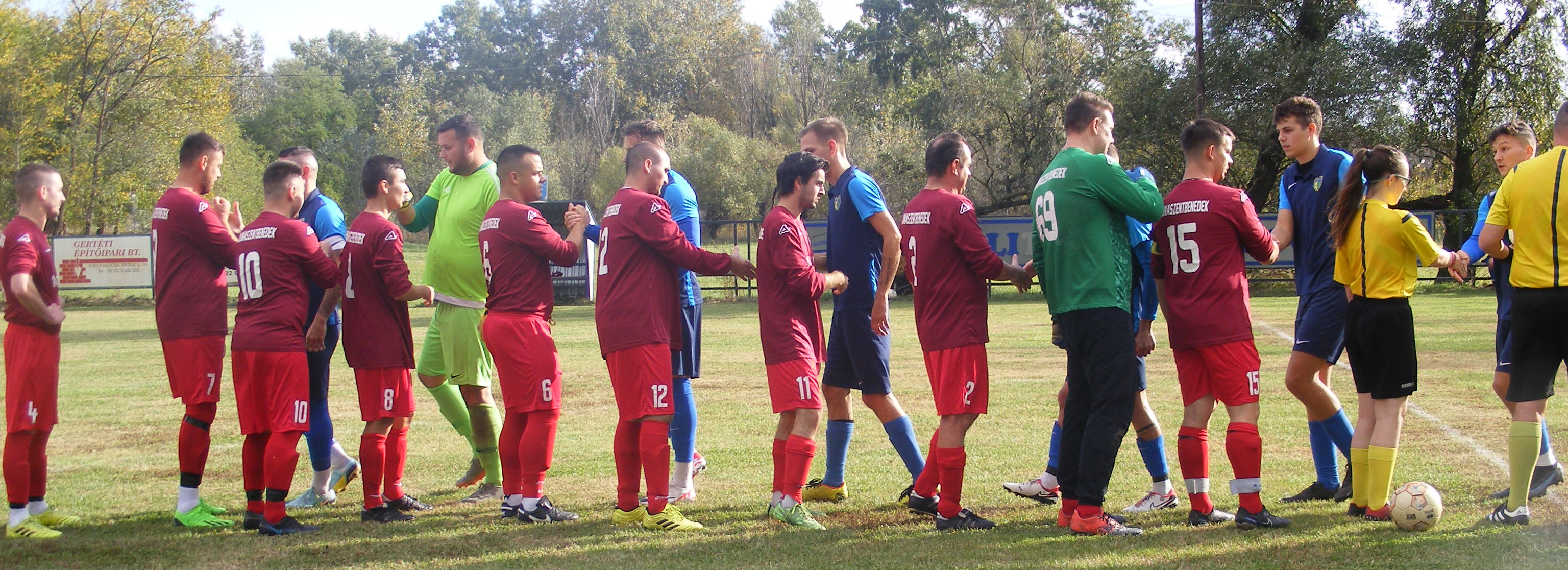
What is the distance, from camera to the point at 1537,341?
500cm

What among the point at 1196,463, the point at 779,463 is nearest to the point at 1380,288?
the point at 1196,463

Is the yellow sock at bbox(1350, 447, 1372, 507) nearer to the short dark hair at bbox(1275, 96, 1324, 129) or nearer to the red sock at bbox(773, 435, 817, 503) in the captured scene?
the short dark hair at bbox(1275, 96, 1324, 129)

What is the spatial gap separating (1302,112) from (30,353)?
6586 mm

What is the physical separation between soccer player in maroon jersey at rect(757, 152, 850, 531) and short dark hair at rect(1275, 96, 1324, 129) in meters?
2.44

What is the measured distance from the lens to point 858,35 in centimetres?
5516

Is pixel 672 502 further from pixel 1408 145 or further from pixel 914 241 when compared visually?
pixel 1408 145

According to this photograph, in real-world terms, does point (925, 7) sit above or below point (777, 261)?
above

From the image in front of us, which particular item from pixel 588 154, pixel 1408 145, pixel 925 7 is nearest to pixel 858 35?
pixel 925 7

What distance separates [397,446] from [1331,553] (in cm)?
460

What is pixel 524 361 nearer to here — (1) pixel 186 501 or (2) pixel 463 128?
(2) pixel 463 128

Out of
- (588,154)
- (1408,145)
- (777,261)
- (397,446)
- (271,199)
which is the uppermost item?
(588,154)

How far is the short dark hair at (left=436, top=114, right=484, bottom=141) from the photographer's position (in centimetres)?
612

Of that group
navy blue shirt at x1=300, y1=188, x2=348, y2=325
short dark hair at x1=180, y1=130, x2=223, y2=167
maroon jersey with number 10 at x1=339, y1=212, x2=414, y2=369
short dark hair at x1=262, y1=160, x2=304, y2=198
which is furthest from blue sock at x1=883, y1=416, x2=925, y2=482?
short dark hair at x1=180, y1=130, x2=223, y2=167

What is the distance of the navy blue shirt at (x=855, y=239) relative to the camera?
5.67 meters
